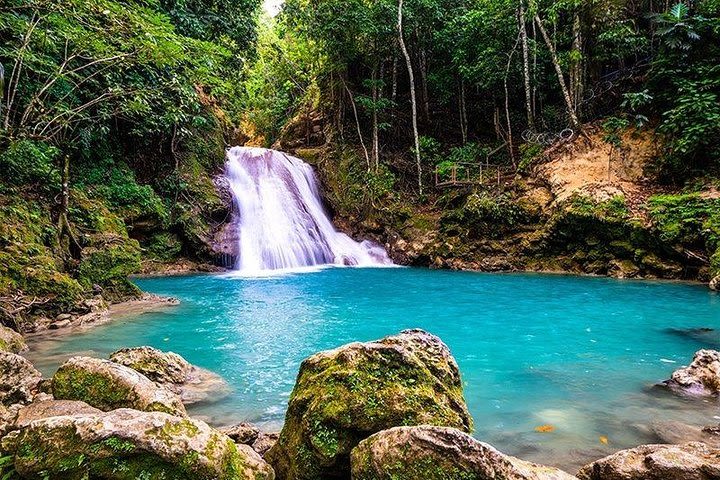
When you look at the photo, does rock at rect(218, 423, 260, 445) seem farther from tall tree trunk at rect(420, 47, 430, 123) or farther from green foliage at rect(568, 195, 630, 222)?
tall tree trunk at rect(420, 47, 430, 123)

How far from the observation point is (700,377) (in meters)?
4.75

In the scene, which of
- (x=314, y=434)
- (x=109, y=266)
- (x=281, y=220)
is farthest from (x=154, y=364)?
(x=281, y=220)

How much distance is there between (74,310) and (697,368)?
9146mm

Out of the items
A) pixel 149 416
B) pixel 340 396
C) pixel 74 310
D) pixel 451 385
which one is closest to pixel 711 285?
pixel 451 385

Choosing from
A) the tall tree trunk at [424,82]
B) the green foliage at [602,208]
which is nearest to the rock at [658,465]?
the green foliage at [602,208]

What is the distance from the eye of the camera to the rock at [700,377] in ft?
15.1

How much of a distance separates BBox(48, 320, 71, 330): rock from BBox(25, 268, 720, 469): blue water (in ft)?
1.77

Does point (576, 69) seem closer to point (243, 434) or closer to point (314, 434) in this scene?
point (243, 434)

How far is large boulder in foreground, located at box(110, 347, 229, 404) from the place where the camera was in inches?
186

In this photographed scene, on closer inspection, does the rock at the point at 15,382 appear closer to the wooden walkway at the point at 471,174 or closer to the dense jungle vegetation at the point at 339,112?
the dense jungle vegetation at the point at 339,112

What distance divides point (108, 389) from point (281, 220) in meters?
15.5

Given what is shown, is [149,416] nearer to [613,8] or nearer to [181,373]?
[181,373]

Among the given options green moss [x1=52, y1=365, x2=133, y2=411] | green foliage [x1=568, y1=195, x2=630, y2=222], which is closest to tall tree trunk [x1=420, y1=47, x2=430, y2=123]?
green foliage [x1=568, y1=195, x2=630, y2=222]

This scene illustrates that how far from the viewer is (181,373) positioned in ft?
16.9
